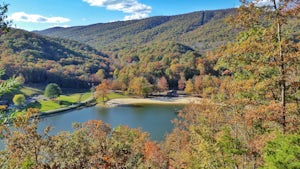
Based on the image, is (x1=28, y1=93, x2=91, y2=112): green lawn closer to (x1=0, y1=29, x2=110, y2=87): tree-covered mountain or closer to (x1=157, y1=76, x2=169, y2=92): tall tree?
(x1=0, y1=29, x2=110, y2=87): tree-covered mountain

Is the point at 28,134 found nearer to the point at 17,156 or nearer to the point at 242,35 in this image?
the point at 17,156

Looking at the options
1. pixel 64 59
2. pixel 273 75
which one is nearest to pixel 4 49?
pixel 64 59

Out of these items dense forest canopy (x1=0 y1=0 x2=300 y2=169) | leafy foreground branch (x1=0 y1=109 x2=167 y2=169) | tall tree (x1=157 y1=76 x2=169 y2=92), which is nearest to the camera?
dense forest canopy (x1=0 y1=0 x2=300 y2=169)

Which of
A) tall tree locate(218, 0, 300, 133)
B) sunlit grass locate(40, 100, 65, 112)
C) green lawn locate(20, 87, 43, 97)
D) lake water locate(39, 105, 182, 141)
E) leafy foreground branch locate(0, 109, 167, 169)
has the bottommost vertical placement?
lake water locate(39, 105, 182, 141)

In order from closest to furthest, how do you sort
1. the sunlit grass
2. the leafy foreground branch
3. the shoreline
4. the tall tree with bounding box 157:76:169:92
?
the leafy foreground branch → the sunlit grass → the shoreline → the tall tree with bounding box 157:76:169:92

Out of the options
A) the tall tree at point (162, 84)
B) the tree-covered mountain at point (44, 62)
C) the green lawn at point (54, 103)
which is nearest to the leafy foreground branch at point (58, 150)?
the green lawn at point (54, 103)

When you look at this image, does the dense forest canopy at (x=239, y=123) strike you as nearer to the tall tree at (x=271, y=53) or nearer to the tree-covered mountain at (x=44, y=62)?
the tall tree at (x=271, y=53)

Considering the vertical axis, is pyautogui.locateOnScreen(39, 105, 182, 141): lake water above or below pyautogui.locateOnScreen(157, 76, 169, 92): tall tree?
below

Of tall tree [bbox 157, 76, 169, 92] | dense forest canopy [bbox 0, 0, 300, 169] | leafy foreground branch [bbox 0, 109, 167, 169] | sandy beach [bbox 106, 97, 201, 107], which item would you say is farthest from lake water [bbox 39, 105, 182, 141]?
leafy foreground branch [bbox 0, 109, 167, 169]
